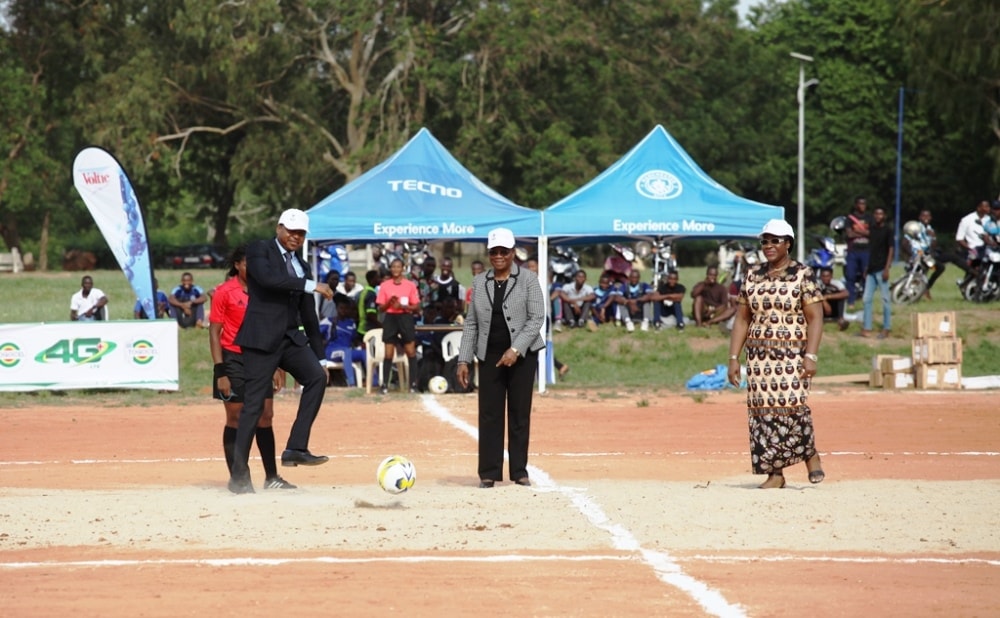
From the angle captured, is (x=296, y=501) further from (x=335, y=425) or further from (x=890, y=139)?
(x=890, y=139)

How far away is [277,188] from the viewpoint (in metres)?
55.5

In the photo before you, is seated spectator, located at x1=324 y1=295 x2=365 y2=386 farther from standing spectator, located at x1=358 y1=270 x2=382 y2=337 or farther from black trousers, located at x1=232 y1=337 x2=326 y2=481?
black trousers, located at x1=232 y1=337 x2=326 y2=481

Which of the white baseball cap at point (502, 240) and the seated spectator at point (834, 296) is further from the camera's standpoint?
the seated spectator at point (834, 296)

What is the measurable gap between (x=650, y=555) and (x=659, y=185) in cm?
1510

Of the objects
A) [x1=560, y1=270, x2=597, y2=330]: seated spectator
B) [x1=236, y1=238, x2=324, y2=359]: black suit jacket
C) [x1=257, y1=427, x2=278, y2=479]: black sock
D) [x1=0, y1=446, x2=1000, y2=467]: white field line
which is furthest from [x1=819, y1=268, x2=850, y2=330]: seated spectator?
[x1=236, y1=238, x2=324, y2=359]: black suit jacket

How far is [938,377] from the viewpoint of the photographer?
21859 millimetres

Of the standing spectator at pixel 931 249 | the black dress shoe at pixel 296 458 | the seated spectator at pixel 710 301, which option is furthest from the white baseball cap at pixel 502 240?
the standing spectator at pixel 931 249

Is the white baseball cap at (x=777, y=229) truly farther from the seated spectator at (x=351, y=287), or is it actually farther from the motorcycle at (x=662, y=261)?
the motorcycle at (x=662, y=261)

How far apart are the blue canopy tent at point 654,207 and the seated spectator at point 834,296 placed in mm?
3015

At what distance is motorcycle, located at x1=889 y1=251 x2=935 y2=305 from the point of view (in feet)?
97.7

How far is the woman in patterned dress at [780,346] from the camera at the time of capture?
35.5 feet

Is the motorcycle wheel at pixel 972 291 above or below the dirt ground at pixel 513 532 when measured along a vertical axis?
above

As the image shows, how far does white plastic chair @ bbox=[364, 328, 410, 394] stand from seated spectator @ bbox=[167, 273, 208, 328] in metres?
5.95

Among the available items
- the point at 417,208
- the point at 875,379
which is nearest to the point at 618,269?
the point at 417,208
